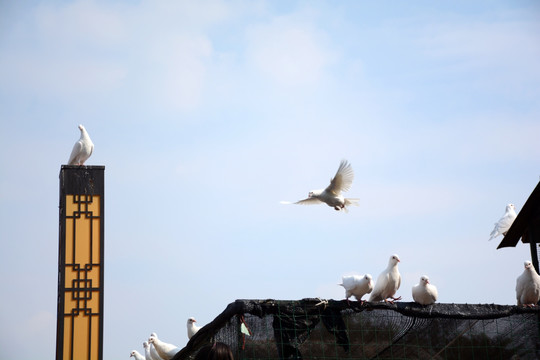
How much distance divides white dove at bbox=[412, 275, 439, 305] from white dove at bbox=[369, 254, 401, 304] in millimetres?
361

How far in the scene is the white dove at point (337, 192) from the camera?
376 inches

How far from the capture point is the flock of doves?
6.93 meters

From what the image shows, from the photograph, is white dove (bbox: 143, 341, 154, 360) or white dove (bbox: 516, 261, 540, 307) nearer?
white dove (bbox: 516, 261, 540, 307)

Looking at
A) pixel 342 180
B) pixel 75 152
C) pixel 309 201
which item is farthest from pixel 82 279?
pixel 342 180

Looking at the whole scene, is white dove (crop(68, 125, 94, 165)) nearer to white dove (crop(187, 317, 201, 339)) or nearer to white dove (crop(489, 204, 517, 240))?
white dove (crop(187, 317, 201, 339))

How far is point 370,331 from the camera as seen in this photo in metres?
5.53

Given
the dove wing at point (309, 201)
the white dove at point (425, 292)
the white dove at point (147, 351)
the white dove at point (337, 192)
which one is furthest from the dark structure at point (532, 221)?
the white dove at point (147, 351)

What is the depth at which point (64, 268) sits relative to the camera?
10398 millimetres

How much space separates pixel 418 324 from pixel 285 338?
122 cm

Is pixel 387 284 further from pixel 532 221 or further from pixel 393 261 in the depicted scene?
pixel 532 221

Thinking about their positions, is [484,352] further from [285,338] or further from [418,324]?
[285,338]

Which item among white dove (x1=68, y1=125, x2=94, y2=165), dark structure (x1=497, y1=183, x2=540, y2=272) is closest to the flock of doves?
white dove (x1=68, y1=125, x2=94, y2=165)

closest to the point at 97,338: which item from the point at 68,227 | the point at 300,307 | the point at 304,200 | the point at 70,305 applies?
the point at 70,305

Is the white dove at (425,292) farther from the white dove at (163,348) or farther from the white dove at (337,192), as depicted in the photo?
the white dove at (163,348)
